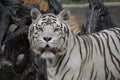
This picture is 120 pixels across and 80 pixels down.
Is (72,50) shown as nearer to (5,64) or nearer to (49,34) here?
(49,34)

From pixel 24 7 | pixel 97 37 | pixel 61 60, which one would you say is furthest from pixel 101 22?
pixel 61 60

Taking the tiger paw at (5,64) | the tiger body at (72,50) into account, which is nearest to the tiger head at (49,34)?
the tiger body at (72,50)

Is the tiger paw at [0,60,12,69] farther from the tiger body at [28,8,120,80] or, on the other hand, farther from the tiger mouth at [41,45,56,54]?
the tiger mouth at [41,45,56,54]

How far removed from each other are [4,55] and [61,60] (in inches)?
61.0

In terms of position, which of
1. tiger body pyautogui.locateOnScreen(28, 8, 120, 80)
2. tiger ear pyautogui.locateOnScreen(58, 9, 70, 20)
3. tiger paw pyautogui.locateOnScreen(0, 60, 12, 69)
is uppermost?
tiger ear pyautogui.locateOnScreen(58, 9, 70, 20)

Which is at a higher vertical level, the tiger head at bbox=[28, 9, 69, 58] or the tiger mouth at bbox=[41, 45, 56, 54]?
the tiger head at bbox=[28, 9, 69, 58]

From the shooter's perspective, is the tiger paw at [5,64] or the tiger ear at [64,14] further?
the tiger paw at [5,64]

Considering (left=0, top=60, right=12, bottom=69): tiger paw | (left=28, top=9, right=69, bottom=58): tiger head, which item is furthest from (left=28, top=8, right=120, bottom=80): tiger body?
(left=0, top=60, right=12, bottom=69): tiger paw

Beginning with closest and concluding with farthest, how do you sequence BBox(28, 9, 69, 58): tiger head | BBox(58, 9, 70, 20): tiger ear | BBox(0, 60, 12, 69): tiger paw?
BBox(28, 9, 69, 58): tiger head, BBox(58, 9, 70, 20): tiger ear, BBox(0, 60, 12, 69): tiger paw

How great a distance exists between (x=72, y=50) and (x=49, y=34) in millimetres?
577

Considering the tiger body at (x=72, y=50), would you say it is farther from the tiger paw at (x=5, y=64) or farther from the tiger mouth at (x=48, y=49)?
the tiger paw at (x=5, y=64)

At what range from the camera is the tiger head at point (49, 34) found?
632 cm

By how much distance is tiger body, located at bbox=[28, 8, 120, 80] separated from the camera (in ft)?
21.0

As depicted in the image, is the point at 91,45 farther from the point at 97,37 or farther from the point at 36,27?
the point at 36,27
